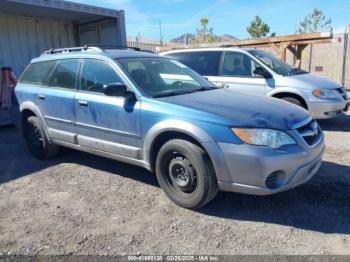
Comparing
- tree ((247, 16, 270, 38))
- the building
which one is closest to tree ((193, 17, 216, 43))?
tree ((247, 16, 270, 38))

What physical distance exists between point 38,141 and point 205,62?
4.28 meters

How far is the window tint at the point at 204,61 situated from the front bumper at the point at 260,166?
4763 mm

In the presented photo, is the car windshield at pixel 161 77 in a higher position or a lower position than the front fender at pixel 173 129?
higher

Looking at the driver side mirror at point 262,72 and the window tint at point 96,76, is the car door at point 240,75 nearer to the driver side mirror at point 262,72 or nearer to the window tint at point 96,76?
the driver side mirror at point 262,72

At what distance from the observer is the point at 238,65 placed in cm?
740

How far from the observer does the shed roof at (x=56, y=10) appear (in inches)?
326

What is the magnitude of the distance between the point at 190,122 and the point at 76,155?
3050 millimetres

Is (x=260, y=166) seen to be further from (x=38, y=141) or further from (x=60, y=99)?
(x=38, y=141)

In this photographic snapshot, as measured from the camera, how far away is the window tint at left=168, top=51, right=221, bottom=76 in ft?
25.1

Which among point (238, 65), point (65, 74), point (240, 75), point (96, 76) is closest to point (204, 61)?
point (238, 65)

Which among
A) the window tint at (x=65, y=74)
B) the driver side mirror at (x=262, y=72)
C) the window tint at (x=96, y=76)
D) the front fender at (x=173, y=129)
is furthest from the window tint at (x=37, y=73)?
the driver side mirror at (x=262, y=72)

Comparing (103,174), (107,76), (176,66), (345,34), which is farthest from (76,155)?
(345,34)

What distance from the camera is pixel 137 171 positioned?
15.5 ft

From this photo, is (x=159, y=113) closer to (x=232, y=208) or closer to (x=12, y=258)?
(x=232, y=208)
